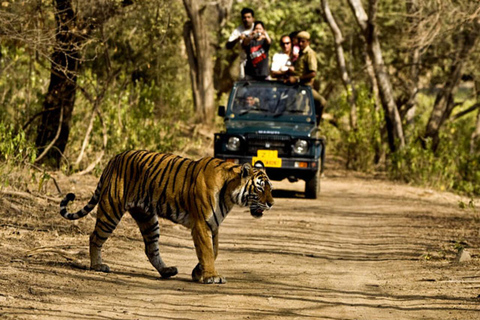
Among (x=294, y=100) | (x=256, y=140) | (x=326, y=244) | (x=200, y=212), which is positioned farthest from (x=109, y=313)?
(x=294, y=100)

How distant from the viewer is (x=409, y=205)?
49.8 ft

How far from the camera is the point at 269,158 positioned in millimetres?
14844

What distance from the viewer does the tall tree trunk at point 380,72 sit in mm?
20031

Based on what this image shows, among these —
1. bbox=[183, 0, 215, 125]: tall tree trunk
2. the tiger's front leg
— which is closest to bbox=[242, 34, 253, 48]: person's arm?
bbox=[183, 0, 215, 125]: tall tree trunk

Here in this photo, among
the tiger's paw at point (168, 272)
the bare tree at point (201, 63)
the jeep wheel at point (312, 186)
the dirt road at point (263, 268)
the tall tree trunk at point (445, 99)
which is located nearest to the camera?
the dirt road at point (263, 268)

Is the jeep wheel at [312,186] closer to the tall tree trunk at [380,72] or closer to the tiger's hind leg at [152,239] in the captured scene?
the tall tree trunk at [380,72]

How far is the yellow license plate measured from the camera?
14766 millimetres

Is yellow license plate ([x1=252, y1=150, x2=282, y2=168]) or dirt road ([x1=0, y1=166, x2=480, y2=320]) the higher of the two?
yellow license plate ([x1=252, y1=150, x2=282, y2=168])

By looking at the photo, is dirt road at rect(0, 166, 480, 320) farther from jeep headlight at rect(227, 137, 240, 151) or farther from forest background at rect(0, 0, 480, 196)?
forest background at rect(0, 0, 480, 196)

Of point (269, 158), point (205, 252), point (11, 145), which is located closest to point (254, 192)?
point (205, 252)

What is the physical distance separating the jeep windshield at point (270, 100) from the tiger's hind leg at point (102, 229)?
7.61 meters

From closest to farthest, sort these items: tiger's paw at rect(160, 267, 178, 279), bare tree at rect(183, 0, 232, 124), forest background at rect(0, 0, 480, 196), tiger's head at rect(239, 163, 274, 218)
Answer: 1. tiger's head at rect(239, 163, 274, 218)
2. tiger's paw at rect(160, 267, 178, 279)
3. forest background at rect(0, 0, 480, 196)
4. bare tree at rect(183, 0, 232, 124)

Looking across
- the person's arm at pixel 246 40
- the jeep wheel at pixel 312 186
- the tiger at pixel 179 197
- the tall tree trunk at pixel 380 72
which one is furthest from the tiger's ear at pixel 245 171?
the tall tree trunk at pixel 380 72

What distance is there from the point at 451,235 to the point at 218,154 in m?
4.89
